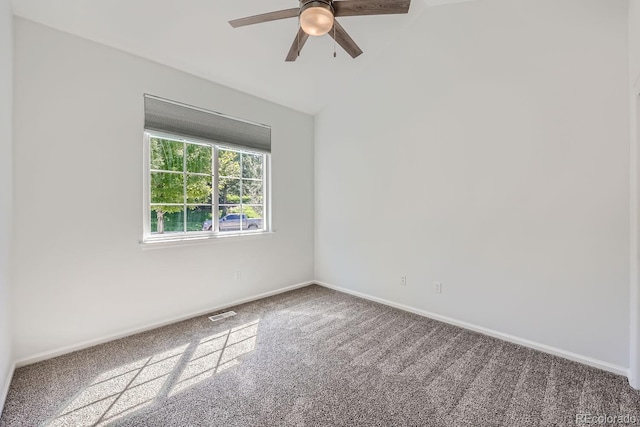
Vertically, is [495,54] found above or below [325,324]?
above

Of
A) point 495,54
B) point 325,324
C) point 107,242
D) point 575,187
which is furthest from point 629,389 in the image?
point 107,242

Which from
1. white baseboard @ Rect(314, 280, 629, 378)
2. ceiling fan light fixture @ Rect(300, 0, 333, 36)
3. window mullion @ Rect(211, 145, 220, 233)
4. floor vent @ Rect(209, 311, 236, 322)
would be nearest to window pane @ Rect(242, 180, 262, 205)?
window mullion @ Rect(211, 145, 220, 233)

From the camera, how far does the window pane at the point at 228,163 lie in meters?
3.50

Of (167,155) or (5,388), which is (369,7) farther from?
(5,388)

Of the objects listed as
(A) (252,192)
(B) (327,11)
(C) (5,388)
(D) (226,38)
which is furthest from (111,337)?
(B) (327,11)

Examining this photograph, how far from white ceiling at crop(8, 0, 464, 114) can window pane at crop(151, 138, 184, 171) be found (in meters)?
0.79

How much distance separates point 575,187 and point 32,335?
452cm

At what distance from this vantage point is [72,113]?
2408 mm

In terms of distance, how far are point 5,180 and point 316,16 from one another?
231 cm

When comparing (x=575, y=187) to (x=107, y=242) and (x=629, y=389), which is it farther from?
(x=107, y=242)

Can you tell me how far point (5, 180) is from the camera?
1917mm

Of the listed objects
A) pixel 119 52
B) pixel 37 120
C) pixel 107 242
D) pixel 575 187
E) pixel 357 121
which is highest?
pixel 119 52

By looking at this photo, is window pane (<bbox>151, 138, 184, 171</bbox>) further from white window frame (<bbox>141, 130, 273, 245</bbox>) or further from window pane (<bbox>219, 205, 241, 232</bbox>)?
window pane (<bbox>219, 205, 241, 232</bbox>)

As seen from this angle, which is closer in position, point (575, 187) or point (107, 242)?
point (575, 187)
